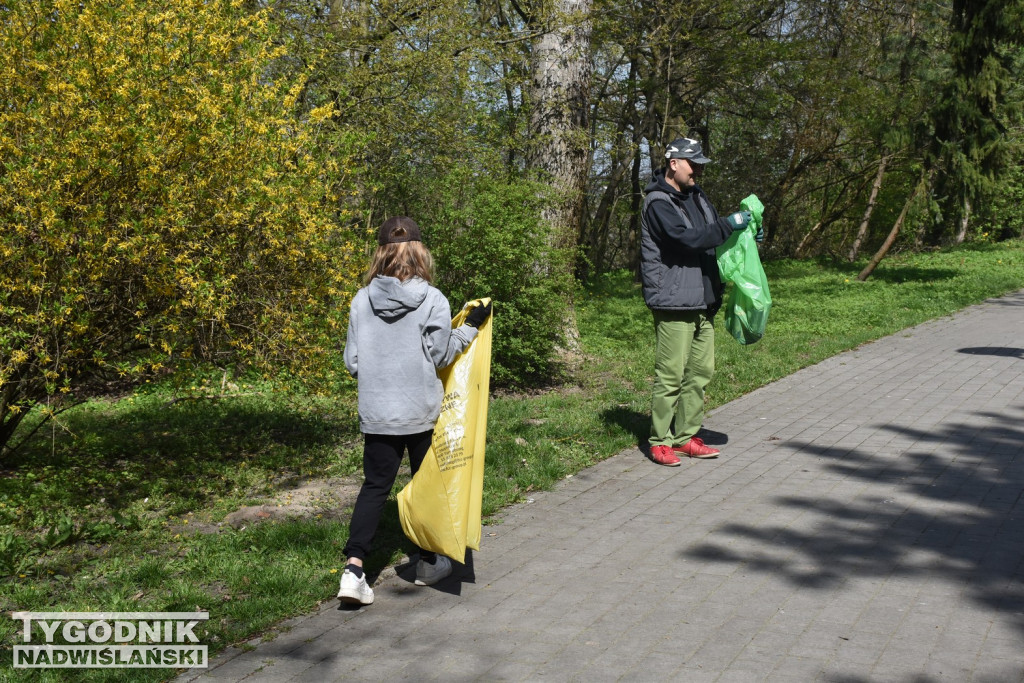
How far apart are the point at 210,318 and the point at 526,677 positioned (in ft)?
10.1

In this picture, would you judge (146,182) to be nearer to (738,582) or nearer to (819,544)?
(738,582)

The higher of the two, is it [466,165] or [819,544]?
[466,165]

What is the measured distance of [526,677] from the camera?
365 centimetres

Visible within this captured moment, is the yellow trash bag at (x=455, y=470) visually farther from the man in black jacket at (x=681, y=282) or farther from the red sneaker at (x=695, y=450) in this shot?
the red sneaker at (x=695, y=450)

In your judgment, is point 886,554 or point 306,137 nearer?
point 886,554

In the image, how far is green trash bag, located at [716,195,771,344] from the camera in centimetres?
698

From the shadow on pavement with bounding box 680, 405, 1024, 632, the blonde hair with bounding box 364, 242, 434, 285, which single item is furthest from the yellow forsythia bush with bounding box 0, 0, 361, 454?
the shadow on pavement with bounding box 680, 405, 1024, 632

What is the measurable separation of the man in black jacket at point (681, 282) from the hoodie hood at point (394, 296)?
2616 millimetres

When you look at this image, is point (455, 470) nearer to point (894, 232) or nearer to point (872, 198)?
point (894, 232)

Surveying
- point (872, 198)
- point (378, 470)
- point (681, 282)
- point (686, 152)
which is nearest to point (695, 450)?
point (681, 282)

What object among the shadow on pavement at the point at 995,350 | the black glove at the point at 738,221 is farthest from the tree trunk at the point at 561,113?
the shadow on pavement at the point at 995,350

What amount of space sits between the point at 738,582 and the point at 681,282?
265 centimetres

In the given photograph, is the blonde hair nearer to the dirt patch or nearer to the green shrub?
the dirt patch

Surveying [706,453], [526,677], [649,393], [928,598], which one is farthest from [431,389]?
[649,393]
